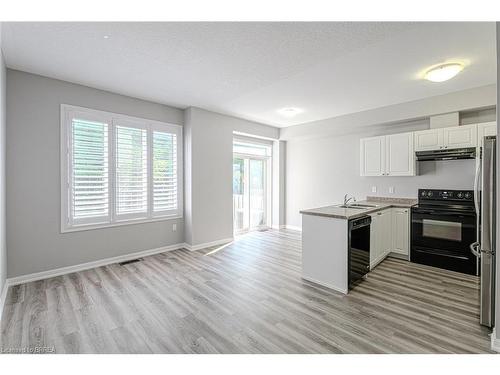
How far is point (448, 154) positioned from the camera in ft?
12.2

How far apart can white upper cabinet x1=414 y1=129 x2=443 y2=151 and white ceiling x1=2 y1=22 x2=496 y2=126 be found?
0.64m

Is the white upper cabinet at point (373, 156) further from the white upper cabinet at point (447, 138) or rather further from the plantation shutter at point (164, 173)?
the plantation shutter at point (164, 173)

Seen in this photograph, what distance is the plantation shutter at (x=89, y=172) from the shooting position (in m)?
3.50

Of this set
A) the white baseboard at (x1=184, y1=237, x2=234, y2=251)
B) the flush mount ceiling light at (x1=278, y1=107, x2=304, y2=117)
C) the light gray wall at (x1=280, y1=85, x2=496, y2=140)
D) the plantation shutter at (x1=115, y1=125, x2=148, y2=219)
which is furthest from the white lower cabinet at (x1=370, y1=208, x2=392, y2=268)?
the plantation shutter at (x1=115, y1=125, x2=148, y2=219)

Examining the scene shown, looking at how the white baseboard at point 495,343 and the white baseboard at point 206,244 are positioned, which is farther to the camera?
the white baseboard at point 206,244

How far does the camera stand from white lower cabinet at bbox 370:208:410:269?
3.65 meters

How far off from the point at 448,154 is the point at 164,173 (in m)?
4.86

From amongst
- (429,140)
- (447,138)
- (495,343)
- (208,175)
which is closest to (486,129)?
(447,138)

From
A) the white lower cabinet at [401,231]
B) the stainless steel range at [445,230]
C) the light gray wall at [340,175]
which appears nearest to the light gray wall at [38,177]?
the light gray wall at [340,175]

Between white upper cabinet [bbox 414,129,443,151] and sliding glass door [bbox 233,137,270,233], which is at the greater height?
white upper cabinet [bbox 414,129,443,151]

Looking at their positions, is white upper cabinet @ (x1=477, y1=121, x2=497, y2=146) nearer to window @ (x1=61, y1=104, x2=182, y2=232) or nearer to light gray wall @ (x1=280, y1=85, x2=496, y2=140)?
light gray wall @ (x1=280, y1=85, x2=496, y2=140)

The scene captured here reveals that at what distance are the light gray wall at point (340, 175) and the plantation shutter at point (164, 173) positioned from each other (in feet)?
11.2

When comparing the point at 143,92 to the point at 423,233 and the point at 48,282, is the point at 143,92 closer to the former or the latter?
the point at 48,282
